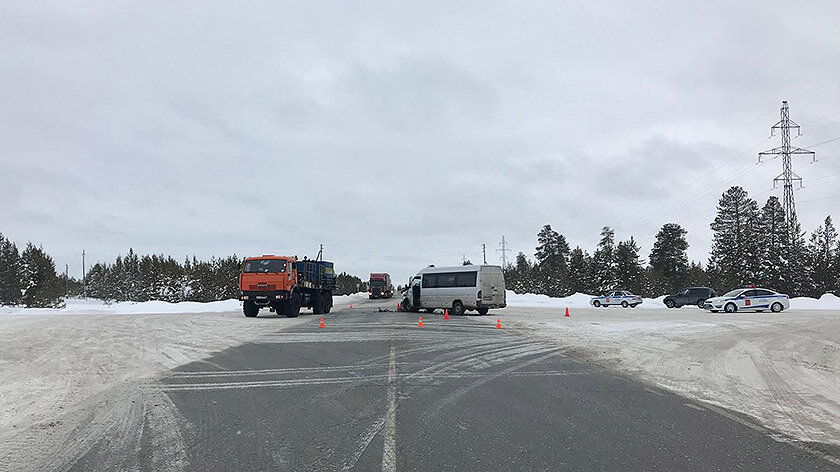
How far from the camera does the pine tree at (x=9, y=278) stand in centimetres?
6506

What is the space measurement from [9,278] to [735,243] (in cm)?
8252

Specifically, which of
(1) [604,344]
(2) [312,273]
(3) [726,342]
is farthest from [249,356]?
(2) [312,273]

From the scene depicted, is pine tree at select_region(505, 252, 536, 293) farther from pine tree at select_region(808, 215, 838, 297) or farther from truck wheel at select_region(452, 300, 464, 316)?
truck wheel at select_region(452, 300, 464, 316)

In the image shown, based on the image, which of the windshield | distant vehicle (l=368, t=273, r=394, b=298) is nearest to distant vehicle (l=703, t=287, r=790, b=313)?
the windshield

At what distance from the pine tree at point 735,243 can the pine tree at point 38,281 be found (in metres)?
73.5

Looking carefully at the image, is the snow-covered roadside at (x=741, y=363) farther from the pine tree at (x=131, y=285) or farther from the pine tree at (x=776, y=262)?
the pine tree at (x=131, y=285)

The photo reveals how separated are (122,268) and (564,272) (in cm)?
9133

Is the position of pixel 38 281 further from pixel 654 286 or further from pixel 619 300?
pixel 654 286

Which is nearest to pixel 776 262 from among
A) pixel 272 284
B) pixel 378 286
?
pixel 378 286

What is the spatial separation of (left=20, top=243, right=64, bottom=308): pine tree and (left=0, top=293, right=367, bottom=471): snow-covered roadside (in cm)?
5543

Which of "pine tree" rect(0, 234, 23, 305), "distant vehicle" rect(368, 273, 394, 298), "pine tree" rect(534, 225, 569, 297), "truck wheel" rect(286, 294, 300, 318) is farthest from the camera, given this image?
"pine tree" rect(534, 225, 569, 297)

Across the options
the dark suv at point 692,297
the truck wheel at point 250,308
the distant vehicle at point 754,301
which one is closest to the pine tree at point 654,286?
the dark suv at point 692,297

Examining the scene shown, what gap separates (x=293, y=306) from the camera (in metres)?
30.2

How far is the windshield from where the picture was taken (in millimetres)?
29453
